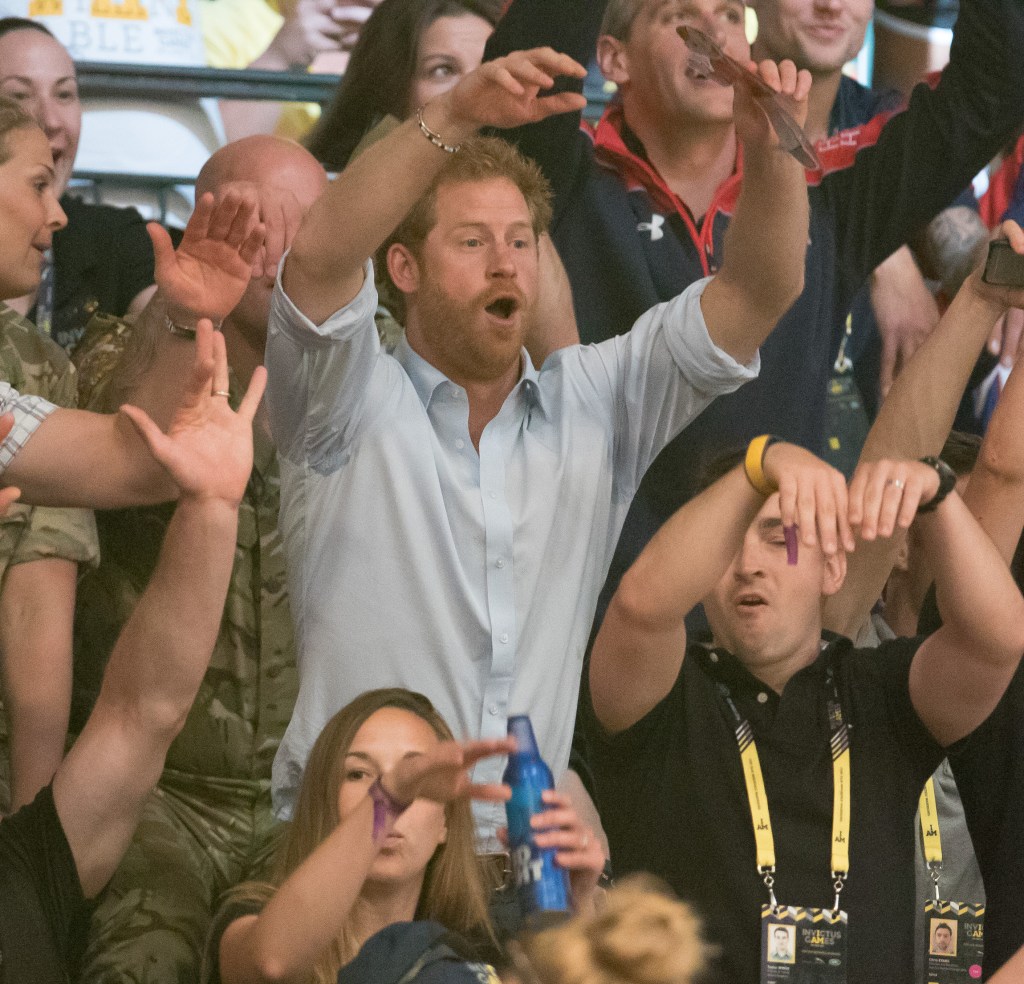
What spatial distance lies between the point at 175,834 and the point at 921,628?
3.86 feet

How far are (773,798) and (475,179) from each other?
41.2 inches

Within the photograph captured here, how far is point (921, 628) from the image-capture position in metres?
2.73

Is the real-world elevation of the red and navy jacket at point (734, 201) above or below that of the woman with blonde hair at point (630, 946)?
above

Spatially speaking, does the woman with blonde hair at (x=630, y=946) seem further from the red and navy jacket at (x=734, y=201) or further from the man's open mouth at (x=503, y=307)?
the red and navy jacket at (x=734, y=201)

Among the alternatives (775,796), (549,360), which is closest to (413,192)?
(549,360)

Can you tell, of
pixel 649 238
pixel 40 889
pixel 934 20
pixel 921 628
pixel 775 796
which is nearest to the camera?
pixel 40 889

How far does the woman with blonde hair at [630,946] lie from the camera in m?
1.41

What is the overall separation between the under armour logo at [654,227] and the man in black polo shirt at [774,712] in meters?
0.90

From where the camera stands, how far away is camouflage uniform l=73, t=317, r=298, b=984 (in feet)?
7.98

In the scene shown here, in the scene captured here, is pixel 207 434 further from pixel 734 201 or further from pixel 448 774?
pixel 734 201

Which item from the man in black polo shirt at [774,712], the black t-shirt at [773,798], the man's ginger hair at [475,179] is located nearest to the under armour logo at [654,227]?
the man's ginger hair at [475,179]

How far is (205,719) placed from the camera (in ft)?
8.70

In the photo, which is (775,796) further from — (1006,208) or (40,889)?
(1006,208)

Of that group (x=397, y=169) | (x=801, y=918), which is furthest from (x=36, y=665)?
(x=801, y=918)
